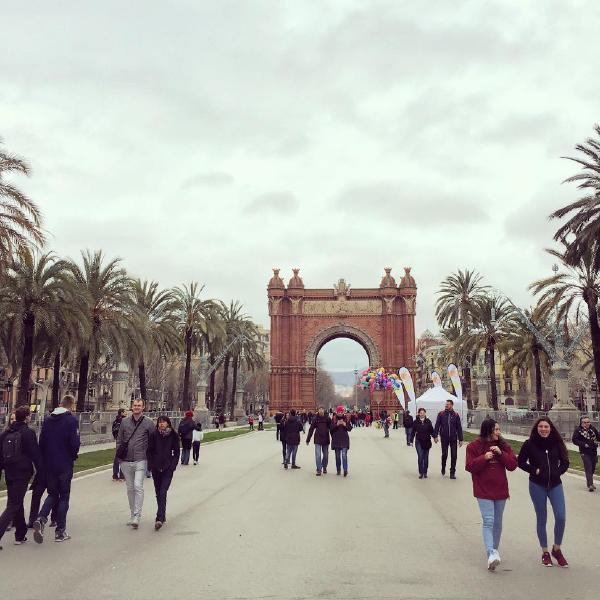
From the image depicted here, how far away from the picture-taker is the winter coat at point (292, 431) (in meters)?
16.7

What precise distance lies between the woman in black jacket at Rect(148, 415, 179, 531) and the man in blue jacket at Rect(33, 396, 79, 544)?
0.98 m

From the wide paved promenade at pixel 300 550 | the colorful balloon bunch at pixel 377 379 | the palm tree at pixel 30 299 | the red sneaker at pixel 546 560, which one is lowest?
the wide paved promenade at pixel 300 550

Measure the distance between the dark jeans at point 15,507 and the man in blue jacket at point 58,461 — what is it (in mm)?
235

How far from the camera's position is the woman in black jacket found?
8375mm

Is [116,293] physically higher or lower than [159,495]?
higher

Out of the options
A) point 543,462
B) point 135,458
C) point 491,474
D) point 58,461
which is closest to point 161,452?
point 135,458

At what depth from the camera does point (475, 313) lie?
1670 inches

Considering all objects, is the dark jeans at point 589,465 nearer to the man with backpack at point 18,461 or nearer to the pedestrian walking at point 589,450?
the pedestrian walking at point 589,450

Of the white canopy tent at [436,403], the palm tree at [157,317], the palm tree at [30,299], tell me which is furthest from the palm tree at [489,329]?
the palm tree at [30,299]

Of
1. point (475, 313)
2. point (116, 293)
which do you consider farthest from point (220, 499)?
point (475, 313)

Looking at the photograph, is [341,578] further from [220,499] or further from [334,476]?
[334,476]

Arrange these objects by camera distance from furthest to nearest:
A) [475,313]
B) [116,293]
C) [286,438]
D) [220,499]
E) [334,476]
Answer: [475,313] < [116,293] < [286,438] < [334,476] < [220,499]

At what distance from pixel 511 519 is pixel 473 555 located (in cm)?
267

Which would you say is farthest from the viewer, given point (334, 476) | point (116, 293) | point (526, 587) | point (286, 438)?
point (116, 293)
